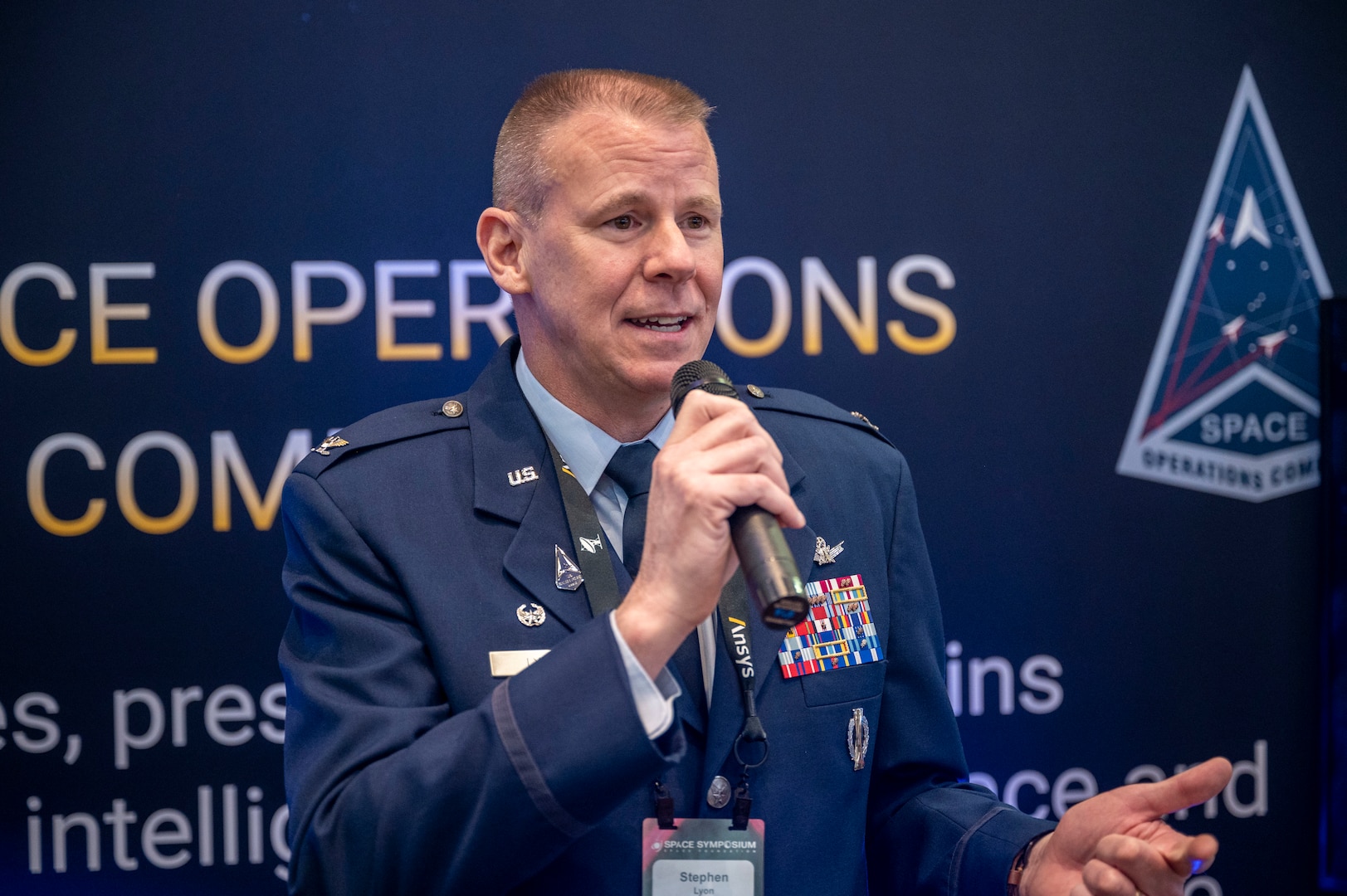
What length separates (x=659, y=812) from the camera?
155cm

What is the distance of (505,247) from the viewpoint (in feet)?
6.07

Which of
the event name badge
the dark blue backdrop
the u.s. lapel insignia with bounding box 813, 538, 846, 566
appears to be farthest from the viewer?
the dark blue backdrop

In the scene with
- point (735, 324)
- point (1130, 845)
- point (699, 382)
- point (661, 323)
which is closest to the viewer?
point (1130, 845)

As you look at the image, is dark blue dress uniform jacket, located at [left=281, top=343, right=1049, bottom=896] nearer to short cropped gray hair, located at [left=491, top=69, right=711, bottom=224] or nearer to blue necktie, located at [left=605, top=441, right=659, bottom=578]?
blue necktie, located at [left=605, top=441, right=659, bottom=578]

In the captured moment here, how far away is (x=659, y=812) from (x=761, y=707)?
214 mm

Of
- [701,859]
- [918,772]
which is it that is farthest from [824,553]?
[701,859]

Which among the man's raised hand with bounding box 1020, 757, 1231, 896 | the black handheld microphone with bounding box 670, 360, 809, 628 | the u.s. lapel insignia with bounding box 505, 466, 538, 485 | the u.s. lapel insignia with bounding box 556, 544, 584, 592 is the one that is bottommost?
the man's raised hand with bounding box 1020, 757, 1231, 896

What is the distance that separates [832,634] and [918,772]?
29cm

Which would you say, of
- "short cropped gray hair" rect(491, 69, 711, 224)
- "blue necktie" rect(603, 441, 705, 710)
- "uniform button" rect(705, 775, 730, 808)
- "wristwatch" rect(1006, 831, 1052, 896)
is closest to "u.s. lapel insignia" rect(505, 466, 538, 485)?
"blue necktie" rect(603, 441, 705, 710)

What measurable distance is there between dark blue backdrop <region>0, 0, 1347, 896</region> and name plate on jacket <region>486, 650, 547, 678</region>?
1228 millimetres

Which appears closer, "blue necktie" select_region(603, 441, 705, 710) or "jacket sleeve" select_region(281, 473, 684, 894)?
"jacket sleeve" select_region(281, 473, 684, 894)

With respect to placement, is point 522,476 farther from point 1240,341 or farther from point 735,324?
point 1240,341

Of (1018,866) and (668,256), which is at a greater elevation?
(668,256)

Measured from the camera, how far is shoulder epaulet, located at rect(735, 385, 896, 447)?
201 cm
